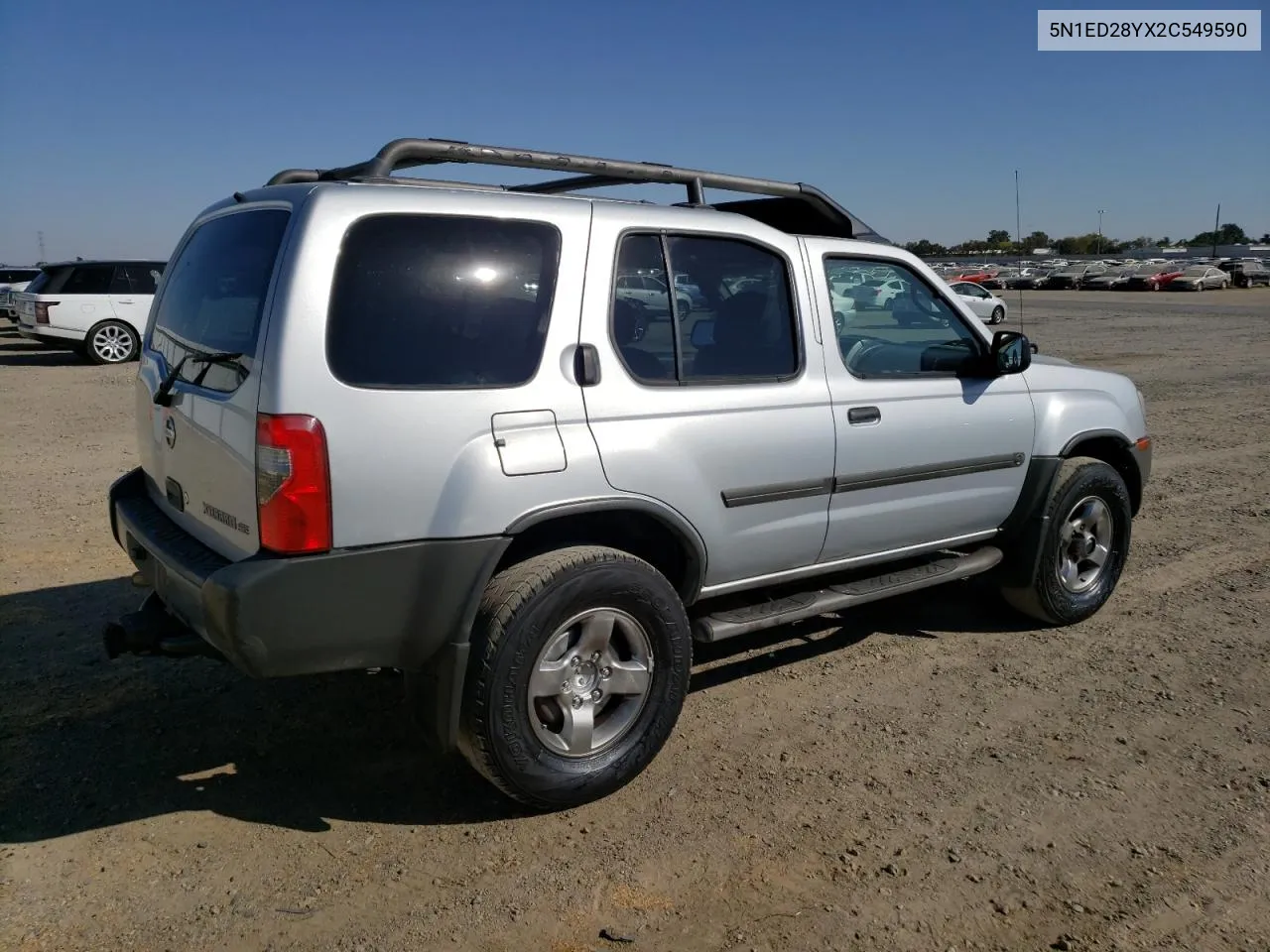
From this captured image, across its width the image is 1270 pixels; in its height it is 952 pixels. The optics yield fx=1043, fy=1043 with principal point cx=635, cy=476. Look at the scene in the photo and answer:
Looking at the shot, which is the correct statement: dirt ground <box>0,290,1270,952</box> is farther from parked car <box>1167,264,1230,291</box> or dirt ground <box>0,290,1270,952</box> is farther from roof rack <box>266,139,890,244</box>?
parked car <box>1167,264,1230,291</box>

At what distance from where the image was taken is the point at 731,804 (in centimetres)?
354

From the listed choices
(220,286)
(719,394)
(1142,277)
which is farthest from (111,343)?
→ (1142,277)

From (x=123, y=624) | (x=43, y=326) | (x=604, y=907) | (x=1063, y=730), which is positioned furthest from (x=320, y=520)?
(x=43, y=326)

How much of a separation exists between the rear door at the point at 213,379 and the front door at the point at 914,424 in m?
2.16

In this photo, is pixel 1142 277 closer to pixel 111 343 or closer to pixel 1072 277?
pixel 1072 277

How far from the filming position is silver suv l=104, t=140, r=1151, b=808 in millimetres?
3021

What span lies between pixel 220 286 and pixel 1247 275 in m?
63.8

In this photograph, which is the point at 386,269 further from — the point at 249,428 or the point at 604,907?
the point at 604,907

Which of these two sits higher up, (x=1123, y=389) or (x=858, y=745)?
(x=1123, y=389)

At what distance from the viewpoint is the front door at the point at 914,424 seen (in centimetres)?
424

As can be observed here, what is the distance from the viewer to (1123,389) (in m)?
5.51

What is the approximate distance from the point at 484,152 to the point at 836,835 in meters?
2.61

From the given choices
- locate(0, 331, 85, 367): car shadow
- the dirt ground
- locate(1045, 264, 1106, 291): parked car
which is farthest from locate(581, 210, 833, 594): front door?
locate(1045, 264, 1106, 291): parked car

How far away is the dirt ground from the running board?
16.6 inches
